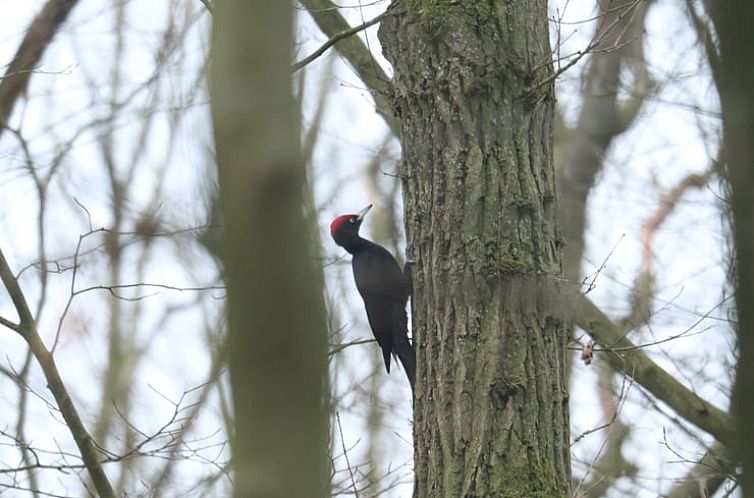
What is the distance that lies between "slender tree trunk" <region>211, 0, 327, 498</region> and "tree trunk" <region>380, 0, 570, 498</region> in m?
2.05

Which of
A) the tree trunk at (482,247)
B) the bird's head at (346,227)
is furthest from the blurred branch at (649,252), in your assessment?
the tree trunk at (482,247)

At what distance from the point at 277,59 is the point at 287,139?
5.1 inches

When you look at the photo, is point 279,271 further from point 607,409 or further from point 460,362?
point 607,409

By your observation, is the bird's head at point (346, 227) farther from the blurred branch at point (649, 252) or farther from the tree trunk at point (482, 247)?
the tree trunk at point (482, 247)

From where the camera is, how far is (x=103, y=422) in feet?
24.8

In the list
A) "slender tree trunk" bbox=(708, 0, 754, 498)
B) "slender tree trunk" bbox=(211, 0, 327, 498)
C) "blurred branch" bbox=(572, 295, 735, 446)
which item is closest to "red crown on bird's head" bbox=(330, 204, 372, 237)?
"blurred branch" bbox=(572, 295, 735, 446)

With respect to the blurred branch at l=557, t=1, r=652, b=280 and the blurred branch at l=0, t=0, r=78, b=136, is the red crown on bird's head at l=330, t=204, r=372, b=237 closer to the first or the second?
the blurred branch at l=557, t=1, r=652, b=280

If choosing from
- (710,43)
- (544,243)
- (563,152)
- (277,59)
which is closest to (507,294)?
(544,243)

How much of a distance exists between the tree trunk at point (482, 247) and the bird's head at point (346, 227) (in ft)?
6.57

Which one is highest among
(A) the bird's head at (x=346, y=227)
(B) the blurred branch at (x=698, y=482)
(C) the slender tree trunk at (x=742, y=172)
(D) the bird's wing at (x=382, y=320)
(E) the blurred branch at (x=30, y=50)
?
(E) the blurred branch at (x=30, y=50)

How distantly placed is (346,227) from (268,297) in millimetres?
4401

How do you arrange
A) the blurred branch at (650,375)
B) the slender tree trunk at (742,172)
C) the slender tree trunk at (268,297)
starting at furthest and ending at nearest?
the blurred branch at (650,375) → the slender tree trunk at (268,297) → the slender tree trunk at (742,172)

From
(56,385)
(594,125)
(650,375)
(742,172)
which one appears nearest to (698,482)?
(650,375)

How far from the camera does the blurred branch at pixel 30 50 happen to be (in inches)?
200
